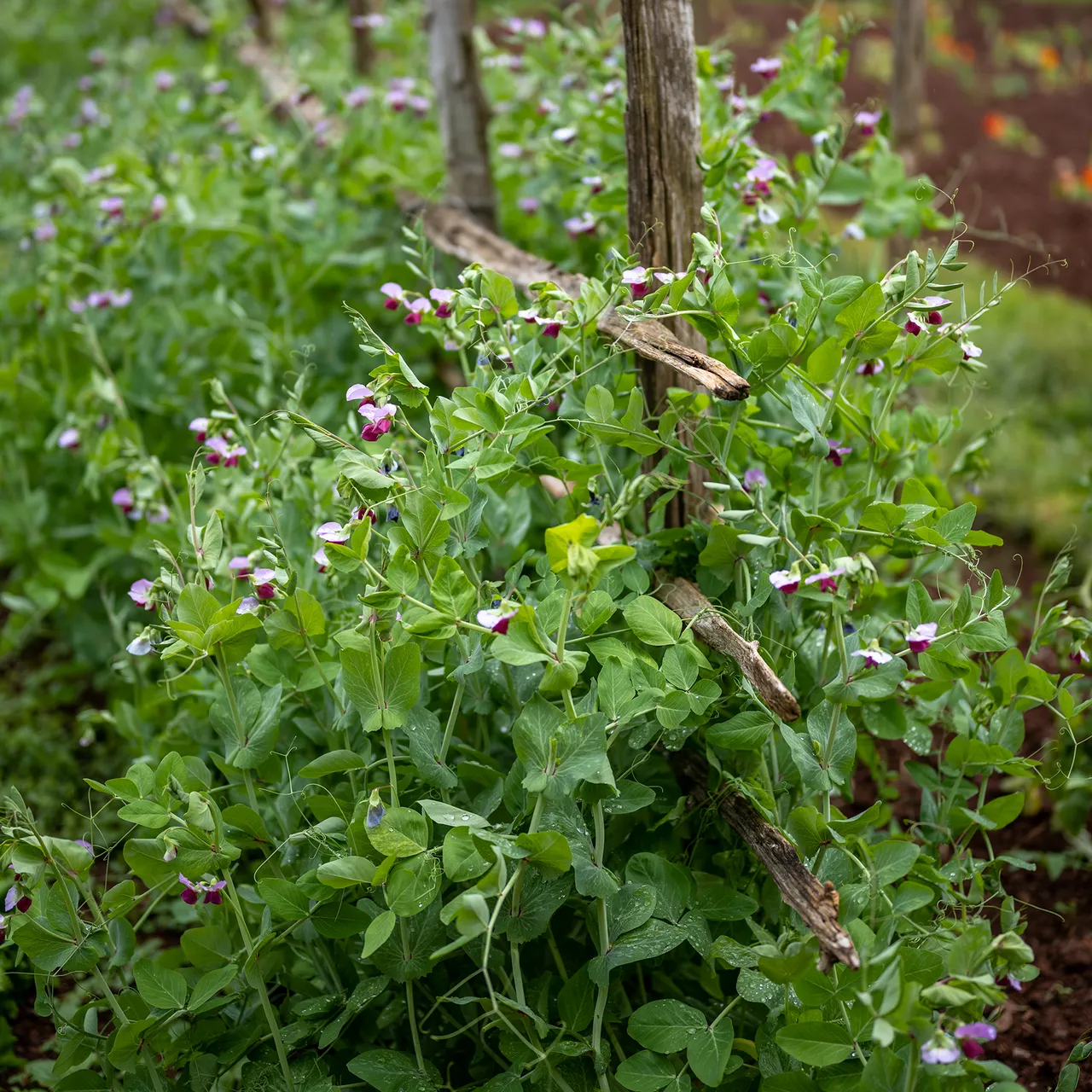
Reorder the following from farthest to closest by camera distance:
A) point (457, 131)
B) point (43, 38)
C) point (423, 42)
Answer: point (43, 38) → point (423, 42) → point (457, 131)

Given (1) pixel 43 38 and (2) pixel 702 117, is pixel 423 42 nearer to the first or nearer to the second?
(2) pixel 702 117

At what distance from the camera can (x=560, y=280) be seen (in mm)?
2100

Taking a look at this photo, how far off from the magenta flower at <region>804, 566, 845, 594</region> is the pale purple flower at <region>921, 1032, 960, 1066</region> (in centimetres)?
52

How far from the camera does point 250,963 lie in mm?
1468

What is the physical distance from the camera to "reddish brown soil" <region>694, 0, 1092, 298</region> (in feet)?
16.5

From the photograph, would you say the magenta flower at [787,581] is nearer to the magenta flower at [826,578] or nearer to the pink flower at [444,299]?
the magenta flower at [826,578]

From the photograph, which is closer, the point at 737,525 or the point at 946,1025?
the point at 946,1025

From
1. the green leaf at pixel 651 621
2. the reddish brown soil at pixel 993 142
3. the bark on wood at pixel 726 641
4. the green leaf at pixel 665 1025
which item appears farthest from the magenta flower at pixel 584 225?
the green leaf at pixel 665 1025

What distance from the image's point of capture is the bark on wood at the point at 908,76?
12.8 feet

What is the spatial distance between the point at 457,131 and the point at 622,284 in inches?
71.3

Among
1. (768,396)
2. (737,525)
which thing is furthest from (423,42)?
(737,525)

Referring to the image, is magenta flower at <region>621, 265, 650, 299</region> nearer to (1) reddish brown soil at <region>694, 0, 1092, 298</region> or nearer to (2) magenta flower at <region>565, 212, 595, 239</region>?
(2) magenta flower at <region>565, 212, 595, 239</region>

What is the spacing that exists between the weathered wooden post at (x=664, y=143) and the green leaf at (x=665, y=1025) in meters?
0.81

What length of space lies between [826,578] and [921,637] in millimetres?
152
